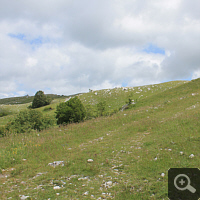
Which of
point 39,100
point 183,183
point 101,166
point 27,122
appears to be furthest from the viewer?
point 39,100

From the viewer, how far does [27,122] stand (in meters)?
19.6

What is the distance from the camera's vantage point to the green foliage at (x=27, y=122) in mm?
18266

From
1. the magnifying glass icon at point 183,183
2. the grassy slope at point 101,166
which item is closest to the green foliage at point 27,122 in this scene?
the grassy slope at point 101,166

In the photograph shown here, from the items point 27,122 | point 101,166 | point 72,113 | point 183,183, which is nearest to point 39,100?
point 72,113

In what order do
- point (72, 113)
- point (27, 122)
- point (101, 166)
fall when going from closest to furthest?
point (101, 166) < point (27, 122) < point (72, 113)

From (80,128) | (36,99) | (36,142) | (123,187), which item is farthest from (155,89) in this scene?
(36,99)

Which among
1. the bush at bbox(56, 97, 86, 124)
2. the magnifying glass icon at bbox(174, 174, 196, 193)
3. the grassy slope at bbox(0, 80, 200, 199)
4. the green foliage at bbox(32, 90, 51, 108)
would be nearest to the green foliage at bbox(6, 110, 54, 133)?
the bush at bbox(56, 97, 86, 124)

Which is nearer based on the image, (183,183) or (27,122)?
(183,183)

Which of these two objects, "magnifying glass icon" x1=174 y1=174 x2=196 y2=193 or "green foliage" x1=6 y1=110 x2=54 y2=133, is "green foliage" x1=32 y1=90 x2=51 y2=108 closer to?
"green foliage" x1=6 y1=110 x2=54 y2=133

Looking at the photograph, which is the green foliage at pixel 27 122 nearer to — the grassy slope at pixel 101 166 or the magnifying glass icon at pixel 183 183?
the grassy slope at pixel 101 166

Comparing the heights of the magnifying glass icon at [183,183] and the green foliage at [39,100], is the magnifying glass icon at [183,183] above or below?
below

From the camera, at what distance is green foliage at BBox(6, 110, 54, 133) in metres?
18.3

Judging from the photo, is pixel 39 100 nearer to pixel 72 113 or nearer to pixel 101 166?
pixel 72 113

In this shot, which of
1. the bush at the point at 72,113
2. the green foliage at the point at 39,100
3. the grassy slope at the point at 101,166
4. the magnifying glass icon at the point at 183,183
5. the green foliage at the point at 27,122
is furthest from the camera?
the green foliage at the point at 39,100
